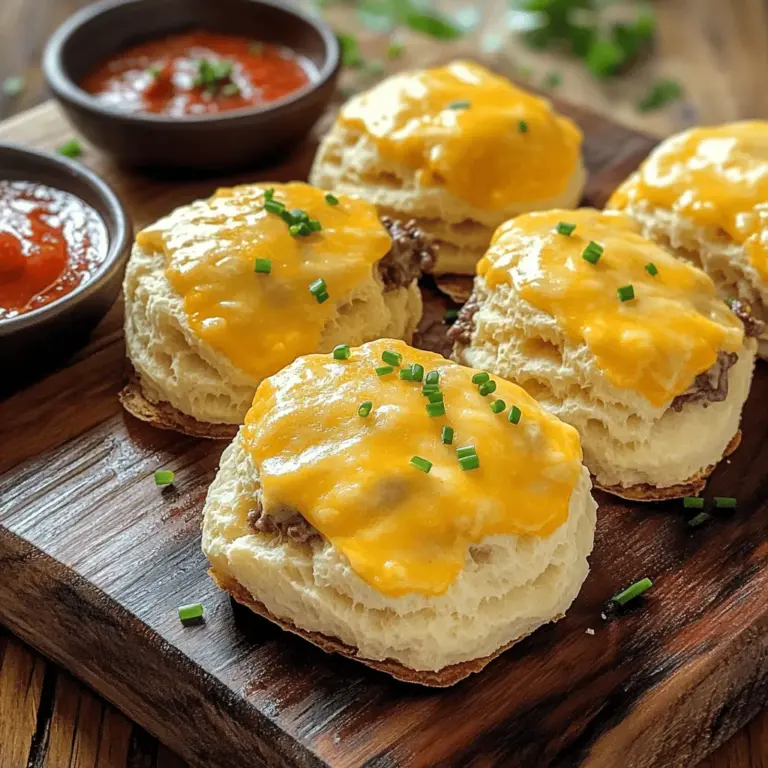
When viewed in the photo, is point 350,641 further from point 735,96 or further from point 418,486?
point 735,96

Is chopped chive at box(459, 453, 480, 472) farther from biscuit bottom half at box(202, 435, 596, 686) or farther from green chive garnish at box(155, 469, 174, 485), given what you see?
green chive garnish at box(155, 469, 174, 485)

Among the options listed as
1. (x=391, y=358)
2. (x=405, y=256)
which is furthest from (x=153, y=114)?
(x=391, y=358)

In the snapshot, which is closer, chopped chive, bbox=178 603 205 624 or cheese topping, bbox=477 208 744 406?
chopped chive, bbox=178 603 205 624

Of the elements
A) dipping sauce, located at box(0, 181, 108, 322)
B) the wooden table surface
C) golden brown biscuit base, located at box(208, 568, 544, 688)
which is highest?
dipping sauce, located at box(0, 181, 108, 322)

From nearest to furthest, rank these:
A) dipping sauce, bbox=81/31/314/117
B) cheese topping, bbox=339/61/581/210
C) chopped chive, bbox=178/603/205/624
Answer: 1. chopped chive, bbox=178/603/205/624
2. cheese topping, bbox=339/61/581/210
3. dipping sauce, bbox=81/31/314/117

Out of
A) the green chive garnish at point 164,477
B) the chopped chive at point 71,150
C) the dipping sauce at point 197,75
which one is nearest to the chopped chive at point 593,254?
the green chive garnish at point 164,477

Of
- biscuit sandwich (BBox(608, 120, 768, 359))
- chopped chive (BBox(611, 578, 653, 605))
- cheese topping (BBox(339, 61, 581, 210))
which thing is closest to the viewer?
chopped chive (BBox(611, 578, 653, 605))

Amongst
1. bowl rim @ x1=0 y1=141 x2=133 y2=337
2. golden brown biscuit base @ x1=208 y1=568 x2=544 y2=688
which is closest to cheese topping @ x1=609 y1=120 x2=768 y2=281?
golden brown biscuit base @ x1=208 y1=568 x2=544 y2=688

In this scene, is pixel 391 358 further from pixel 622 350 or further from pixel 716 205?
pixel 716 205
